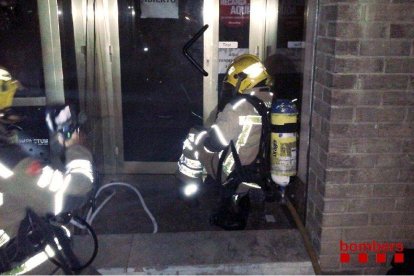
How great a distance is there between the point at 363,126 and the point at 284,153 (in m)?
0.85

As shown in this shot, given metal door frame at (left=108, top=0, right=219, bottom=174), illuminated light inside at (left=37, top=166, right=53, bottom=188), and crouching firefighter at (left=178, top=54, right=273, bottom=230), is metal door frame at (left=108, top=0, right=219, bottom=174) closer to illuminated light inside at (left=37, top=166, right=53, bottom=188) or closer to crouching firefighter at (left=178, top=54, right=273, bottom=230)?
crouching firefighter at (left=178, top=54, right=273, bottom=230)

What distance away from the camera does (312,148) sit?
3941mm

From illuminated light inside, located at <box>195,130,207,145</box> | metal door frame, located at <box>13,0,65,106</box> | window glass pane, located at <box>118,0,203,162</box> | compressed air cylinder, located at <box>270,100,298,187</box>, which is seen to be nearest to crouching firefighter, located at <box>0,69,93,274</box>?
illuminated light inside, located at <box>195,130,207,145</box>

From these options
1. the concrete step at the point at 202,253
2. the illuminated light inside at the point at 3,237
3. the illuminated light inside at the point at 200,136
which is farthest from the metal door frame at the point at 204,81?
the illuminated light inside at the point at 3,237

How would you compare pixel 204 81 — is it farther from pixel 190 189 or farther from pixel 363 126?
pixel 363 126

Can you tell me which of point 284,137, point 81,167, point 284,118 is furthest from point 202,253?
point 81,167

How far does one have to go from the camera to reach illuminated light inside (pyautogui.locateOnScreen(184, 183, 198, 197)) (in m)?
4.65

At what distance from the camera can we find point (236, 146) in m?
4.27

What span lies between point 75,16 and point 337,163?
3.12m

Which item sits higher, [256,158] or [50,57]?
[50,57]

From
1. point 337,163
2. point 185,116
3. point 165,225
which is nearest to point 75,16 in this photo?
point 185,116

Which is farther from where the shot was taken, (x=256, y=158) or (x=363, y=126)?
(x=256, y=158)

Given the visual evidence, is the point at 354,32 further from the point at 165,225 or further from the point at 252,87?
the point at 165,225

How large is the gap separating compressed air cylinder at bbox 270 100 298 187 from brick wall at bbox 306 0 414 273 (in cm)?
29
